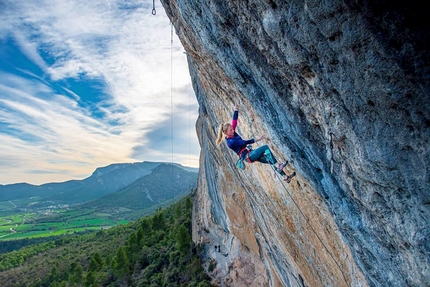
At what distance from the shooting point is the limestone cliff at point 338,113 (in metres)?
3.52

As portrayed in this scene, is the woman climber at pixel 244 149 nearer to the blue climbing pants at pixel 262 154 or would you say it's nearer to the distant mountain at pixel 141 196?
the blue climbing pants at pixel 262 154

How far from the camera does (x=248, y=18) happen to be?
5094mm

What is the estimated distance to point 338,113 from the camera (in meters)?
4.44

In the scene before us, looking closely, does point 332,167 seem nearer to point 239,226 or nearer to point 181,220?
point 239,226

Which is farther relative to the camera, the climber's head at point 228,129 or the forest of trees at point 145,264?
the forest of trees at point 145,264

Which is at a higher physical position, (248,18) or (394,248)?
(248,18)

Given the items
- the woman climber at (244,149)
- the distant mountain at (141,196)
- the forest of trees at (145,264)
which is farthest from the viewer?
the distant mountain at (141,196)

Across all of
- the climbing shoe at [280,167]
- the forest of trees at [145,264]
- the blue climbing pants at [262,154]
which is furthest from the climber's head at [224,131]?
the forest of trees at [145,264]

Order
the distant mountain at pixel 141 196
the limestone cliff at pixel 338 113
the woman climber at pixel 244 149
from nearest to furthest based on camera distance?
the limestone cliff at pixel 338 113, the woman climber at pixel 244 149, the distant mountain at pixel 141 196

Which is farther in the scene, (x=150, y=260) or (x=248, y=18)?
(x=150, y=260)

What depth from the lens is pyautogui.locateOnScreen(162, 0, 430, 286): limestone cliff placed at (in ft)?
11.6

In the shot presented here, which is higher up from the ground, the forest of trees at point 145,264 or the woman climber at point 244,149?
the woman climber at point 244,149

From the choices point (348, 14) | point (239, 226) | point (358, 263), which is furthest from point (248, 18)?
point (239, 226)

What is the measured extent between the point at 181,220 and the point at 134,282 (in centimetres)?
905
